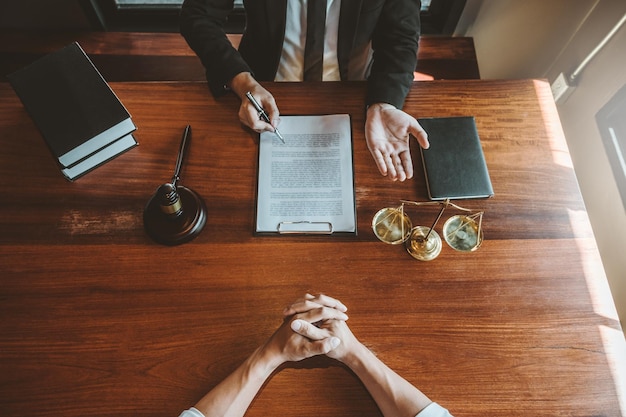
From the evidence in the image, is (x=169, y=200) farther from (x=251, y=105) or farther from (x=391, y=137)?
(x=391, y=137)

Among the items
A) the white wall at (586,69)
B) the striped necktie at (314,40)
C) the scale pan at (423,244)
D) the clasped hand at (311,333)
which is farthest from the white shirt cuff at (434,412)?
the striped necktie at (314,40)

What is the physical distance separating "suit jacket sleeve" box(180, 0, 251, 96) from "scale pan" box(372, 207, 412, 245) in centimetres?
58

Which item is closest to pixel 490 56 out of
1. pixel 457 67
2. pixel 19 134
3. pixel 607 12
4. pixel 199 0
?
pixel 457 67

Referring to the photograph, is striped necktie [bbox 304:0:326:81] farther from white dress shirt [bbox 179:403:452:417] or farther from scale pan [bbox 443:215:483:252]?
white dress shirt [bbox 179:403:452:417]

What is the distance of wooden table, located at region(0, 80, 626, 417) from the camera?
85cm

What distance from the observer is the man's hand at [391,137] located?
1.03 m

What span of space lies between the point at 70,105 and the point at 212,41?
0.45m

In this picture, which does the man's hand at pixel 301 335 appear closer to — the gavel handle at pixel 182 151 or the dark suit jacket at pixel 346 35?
the gavel handle at pixel 182 151

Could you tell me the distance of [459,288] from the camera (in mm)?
932

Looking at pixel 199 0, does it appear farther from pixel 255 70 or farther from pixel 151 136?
pixel 151 136

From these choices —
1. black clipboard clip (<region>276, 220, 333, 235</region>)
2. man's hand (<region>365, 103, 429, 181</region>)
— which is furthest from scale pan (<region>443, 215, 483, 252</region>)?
black clipboard clip (<region>276, 220, 333, 235</region>)

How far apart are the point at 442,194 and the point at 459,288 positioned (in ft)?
0.77

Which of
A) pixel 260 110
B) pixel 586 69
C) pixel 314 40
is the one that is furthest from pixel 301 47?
pixel 586 69

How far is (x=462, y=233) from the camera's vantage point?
983mm
